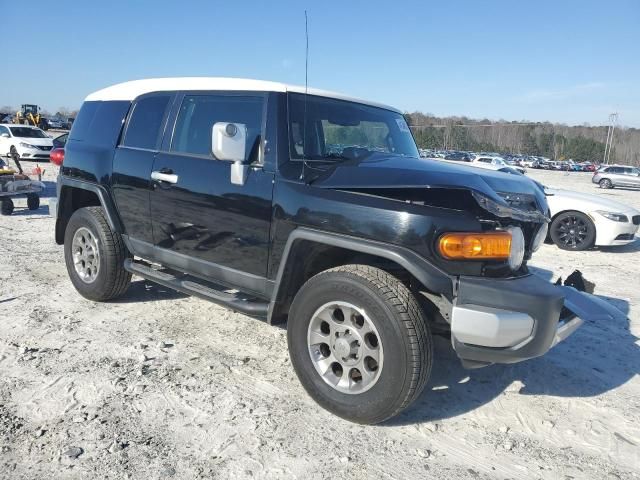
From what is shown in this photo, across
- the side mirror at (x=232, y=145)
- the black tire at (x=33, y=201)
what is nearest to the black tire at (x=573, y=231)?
the side mirror at (x=232, y=145)

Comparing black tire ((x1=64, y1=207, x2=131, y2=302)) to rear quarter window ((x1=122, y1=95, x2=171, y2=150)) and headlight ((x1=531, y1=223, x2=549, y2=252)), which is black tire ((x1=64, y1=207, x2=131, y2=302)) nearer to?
rear quarter window ((x1=122, y1=95, x2=171, y2=150))

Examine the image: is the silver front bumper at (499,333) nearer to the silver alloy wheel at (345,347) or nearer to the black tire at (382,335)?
the black tire at (382,335)

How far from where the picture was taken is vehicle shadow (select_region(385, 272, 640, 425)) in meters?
3.29

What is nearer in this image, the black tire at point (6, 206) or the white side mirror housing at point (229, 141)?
the white side mirror housing at point (229, 141)

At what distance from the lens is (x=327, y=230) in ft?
9.93

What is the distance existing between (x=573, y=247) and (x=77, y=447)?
8506mm

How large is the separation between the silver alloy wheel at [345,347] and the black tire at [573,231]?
7159 mm

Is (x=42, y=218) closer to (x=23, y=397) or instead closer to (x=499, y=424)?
(x=23, y=397)

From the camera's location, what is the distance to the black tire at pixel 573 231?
8695mm

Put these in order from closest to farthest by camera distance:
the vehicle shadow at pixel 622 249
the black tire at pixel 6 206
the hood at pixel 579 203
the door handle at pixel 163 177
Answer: the door handle at pixel 163 177
the hood at pixel 579 203
the vehicle shadow at pixel 622 249
the black tire at pixel 6 206

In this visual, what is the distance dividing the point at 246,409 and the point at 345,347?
2.43ft

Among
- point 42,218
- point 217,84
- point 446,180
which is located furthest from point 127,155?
point 42,218

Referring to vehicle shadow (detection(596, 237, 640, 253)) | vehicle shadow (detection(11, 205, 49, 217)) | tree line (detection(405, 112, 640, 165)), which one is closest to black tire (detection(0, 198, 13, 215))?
vehicle shadow (detection(11, 205, 49, 217))

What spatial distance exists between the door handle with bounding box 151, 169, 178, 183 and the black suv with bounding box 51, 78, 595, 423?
0.5 inches
